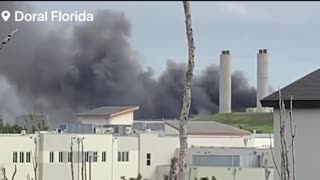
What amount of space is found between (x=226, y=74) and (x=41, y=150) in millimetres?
63709

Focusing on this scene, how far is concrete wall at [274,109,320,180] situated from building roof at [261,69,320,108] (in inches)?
7.8

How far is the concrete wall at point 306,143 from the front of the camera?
19.5 m

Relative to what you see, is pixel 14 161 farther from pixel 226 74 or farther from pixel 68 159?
pixel 226 74

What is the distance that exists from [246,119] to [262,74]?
825 cm

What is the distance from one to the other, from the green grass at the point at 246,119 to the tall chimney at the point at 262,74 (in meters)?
2.90

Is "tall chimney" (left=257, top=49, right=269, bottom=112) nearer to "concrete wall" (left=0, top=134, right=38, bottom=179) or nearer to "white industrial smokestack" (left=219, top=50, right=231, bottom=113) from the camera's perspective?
"white industrial smokestack" (left=219, top=50, right=231, bottom=113)

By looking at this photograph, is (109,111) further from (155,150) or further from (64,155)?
(64,155)

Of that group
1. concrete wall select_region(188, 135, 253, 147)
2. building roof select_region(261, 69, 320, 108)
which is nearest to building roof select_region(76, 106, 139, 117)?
concrete wall select_region(188, 135, 253, 147)

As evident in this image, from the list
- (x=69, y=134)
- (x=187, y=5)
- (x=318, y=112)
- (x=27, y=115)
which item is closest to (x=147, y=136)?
(x=69, y=134)

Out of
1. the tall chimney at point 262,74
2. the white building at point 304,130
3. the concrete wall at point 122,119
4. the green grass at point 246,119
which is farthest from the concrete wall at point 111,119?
the white building at point 304,130

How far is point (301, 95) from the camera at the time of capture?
20062 mm

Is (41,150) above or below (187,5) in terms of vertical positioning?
below

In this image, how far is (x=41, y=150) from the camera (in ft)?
169

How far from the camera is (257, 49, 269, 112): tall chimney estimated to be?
355ft
